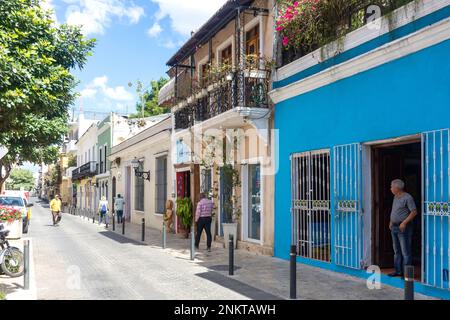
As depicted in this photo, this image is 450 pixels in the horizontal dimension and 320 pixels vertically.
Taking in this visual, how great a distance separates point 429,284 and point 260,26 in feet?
25.7

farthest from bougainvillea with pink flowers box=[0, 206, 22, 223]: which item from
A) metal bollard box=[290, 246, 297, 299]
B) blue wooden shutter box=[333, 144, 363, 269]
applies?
metal bollard box=[290, 246, 297, 299]

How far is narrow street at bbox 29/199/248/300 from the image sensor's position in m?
7.78

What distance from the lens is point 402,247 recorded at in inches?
313

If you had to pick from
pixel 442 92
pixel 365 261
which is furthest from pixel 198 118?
pixel 442 92

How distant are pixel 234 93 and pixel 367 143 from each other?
14.6ft

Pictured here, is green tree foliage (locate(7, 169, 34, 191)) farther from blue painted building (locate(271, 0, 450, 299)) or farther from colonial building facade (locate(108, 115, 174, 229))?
blue painted building (locate(271, 0, 450, 299))

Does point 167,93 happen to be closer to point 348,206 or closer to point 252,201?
point 252,201

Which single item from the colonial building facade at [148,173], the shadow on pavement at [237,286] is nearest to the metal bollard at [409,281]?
the shadow on pavement at [237,286]

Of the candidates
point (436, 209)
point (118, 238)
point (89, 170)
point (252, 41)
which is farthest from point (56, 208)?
point (436, 209)

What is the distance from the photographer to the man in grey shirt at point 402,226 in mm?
7863

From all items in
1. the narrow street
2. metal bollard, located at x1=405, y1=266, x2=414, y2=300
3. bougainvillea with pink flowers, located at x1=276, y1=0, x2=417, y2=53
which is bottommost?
the narrow street

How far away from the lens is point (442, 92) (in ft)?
23.0
